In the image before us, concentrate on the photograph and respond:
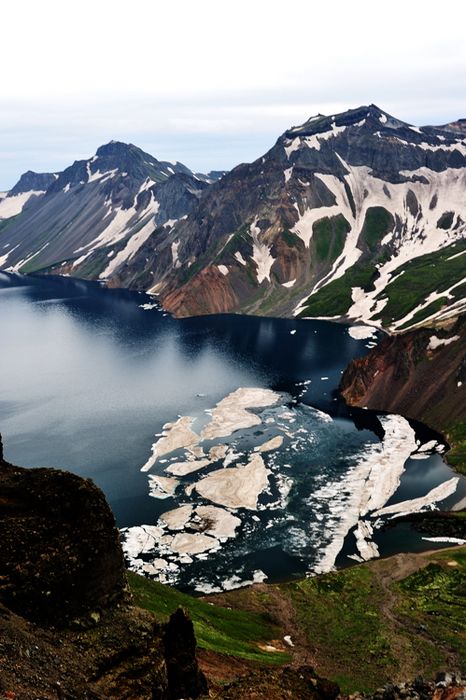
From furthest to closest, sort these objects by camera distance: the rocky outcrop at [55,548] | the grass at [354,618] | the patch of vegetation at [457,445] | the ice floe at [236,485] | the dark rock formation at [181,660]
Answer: the patch of vegetation at [457,445]
the ice floe at [236,485]
the grass at [354,618]
the dark rock formation at [181,660]
the rocky outcrop at [55,548]

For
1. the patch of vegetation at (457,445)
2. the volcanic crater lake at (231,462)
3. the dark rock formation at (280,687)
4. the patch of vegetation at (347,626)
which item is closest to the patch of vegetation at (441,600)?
the patch of vegetation at (347,626)

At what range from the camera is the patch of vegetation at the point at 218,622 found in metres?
54.5

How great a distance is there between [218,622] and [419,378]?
3781 inches

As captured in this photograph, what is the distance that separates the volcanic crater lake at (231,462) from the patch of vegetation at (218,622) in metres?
10.6

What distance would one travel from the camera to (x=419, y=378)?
143m

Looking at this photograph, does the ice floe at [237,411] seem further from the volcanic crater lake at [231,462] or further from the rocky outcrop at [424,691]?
the rocky outcrop at [424,691]

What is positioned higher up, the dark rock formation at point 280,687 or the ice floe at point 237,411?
the dark rock formation at point 280,687

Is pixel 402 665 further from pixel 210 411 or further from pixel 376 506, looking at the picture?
pixel 210 411

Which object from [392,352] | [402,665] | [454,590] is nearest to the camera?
[402,665]

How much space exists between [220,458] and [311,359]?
273ft

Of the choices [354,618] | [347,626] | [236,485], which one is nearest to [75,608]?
[347,626]

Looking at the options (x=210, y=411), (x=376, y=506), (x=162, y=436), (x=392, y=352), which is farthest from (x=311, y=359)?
(x=376, y=506)

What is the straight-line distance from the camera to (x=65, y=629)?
32.8m

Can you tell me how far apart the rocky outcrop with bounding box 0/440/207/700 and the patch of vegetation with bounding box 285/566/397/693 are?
24671mm
